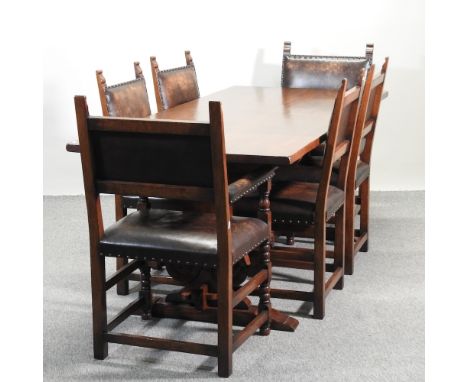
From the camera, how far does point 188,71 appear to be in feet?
12.8

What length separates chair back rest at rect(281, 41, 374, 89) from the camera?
4.15m

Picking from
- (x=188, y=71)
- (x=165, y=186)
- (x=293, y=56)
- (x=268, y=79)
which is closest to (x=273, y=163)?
(x=165, y=186)

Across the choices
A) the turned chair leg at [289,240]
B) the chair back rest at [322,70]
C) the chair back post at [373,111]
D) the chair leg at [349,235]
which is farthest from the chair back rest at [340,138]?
the chair back rest at [322,70]

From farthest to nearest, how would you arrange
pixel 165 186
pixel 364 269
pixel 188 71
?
pixel 188 71 → pixel 364 269 → pixel 165 186

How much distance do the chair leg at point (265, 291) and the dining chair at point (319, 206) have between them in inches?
8.8

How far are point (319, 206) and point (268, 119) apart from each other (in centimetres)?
51

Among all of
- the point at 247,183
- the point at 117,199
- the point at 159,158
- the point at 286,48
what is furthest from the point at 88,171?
the point at 286,48

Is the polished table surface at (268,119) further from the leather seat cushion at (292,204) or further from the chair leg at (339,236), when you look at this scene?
the chair leg at (339,236)

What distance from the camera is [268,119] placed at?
3184 millimetres

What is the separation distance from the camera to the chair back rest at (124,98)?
2975mm

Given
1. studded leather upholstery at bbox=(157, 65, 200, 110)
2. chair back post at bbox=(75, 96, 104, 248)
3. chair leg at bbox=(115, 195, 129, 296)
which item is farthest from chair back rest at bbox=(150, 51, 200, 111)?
chair back post at bbox=(75, 96, 104, 248)

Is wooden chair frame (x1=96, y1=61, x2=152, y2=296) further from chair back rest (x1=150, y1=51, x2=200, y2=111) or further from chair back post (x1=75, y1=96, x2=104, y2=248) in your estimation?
chair back post (x1=75, y1=96, x2=104, y2=248)
